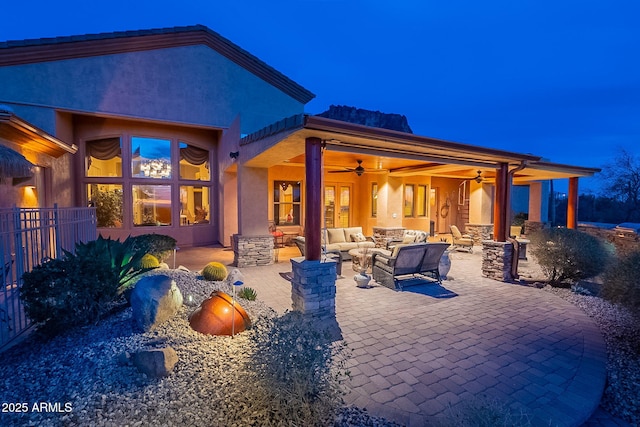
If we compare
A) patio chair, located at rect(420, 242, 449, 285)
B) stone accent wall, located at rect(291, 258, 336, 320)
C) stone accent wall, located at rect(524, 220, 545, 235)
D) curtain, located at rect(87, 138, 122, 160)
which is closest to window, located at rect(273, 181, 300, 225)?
curtain, located at rect(87, 138, 122, 160)

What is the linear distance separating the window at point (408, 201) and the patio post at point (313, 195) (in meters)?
10.1

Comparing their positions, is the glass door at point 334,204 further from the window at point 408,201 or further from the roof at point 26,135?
the roof at point 26,135

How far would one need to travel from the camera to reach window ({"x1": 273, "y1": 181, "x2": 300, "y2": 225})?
40.5ft

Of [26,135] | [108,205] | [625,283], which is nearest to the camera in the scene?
[625,283]

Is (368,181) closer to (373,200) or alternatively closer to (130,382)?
(373,200)

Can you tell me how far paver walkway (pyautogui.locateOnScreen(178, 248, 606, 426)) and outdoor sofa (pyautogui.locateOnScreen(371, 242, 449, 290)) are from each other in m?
0.34

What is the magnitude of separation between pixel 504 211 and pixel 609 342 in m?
4.03

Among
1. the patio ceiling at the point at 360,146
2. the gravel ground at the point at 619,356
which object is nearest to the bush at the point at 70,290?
the patio ceiling at the point at 360,146

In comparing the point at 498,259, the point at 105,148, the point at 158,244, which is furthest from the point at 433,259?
the point at 105,148

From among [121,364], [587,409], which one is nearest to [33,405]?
[121,364]

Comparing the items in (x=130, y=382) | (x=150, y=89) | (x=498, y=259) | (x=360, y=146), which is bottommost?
(x=130, y=382)

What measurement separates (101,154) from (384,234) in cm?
1076

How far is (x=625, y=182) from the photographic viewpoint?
1955 centimetres

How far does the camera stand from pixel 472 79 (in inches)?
4144
